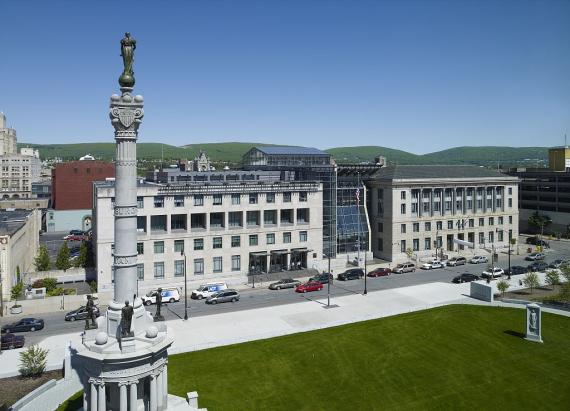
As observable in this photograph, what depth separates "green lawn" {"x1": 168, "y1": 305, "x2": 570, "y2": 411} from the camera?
1252 inches

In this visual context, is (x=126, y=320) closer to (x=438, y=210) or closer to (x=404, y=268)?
(x=404, y=268)

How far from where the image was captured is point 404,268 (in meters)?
75.2

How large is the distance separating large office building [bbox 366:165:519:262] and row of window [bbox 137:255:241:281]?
1113 inches

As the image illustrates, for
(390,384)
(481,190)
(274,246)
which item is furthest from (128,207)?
(481,190)

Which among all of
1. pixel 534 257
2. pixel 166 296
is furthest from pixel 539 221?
pixel 166 296

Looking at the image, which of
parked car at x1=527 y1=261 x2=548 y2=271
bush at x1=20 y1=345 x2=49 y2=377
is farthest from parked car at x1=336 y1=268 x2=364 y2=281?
bush at x1=20 y1=345 x2=49 y2=377

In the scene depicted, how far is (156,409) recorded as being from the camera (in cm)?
2480

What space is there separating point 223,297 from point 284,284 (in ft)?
32.7

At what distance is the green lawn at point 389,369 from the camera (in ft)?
104

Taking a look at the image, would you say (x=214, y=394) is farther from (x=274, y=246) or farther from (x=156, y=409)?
(x=274, y=246)

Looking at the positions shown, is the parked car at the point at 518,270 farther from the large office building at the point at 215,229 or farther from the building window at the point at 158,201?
the building window at the point at 158,201

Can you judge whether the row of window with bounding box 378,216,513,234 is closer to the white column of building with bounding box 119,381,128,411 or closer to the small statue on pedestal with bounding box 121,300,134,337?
the small statue on pedestal with bounding box 121,300,134,337

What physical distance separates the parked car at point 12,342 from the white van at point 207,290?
828 inches

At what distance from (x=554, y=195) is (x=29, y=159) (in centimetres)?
18115
